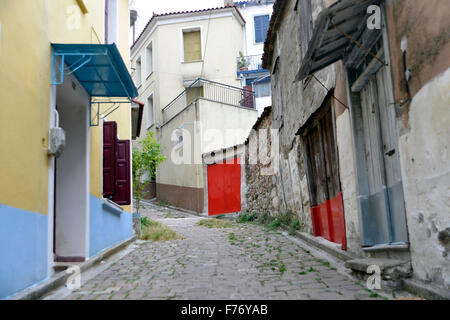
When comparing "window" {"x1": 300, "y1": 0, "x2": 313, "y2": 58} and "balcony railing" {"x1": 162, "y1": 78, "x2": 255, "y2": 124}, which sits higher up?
"balcony railing" {"x1": 162, "y1": 78, "x2": 255, "y2": 124}

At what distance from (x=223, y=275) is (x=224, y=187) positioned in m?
11.2

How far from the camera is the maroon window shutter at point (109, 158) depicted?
24.3 ft

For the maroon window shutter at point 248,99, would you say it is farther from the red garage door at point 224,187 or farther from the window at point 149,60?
the window at point 149,60

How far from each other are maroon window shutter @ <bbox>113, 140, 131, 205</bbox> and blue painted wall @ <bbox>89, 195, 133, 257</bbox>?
1.48 feet

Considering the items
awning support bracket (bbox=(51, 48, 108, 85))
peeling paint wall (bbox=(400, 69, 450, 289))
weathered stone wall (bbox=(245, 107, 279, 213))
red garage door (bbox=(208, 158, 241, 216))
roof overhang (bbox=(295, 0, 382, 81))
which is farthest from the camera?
red garage door (bbox=(208, 158, 241, 216))

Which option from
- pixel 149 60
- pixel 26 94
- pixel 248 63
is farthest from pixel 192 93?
pixel 26 94

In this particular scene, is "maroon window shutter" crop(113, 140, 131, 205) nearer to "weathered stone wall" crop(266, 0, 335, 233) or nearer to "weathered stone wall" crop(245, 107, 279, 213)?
"weathered stone wall" crop(266, 0, 335, 233)

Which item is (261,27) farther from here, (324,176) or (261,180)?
(324,176)

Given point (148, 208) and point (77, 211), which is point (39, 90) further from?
point (148, 208)

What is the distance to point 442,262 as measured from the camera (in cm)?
310

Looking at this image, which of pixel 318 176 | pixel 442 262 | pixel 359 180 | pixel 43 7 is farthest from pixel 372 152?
pixel 43 7

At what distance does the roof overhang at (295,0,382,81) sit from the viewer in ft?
13.0

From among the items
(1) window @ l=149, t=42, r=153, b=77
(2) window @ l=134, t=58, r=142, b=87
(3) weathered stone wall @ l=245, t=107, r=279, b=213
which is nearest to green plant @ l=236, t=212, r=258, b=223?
(3) weathered stone wall @ l=245, t=107, r=279, b=213

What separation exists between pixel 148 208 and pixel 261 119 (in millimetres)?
8841
